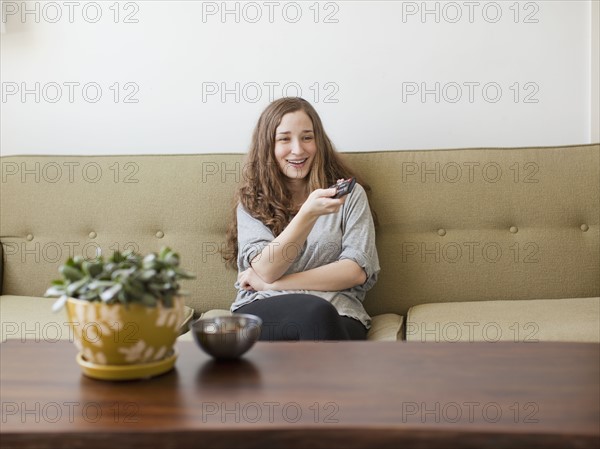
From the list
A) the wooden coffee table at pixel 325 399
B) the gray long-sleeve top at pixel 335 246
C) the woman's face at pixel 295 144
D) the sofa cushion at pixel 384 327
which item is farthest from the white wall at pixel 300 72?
the wooden coffee table at pixel 325 399

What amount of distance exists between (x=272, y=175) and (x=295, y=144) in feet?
0.40

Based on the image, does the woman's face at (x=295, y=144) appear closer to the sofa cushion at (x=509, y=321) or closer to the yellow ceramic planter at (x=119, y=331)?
A: the sofa cushion at (x=509, y=321)

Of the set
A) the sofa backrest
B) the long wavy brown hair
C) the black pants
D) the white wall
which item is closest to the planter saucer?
the black pants

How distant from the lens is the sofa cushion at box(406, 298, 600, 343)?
1968 mm

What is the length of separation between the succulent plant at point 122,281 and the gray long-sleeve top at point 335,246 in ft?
2.70

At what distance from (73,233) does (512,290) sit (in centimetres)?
148

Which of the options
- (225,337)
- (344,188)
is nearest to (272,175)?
(344,188)

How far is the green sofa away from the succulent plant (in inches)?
40.8

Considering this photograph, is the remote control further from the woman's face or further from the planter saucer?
the planter saucer

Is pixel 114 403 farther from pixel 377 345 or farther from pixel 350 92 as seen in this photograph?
pixel 350 92

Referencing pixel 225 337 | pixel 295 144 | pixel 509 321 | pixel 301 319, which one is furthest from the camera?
pixel 295 144

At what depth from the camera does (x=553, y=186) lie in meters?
2.42

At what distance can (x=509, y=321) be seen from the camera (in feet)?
6.75

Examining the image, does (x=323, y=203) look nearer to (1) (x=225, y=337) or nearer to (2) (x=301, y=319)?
(2) (x=301, y=319)
